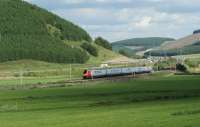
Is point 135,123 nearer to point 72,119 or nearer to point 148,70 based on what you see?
point 72,119

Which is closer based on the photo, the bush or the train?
the train

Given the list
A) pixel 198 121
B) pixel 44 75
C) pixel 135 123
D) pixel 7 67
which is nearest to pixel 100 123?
pixel 135 123

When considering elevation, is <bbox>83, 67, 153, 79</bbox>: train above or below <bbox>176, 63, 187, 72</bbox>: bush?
below

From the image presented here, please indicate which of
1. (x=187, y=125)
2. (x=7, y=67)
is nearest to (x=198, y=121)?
(x=187, y=125)

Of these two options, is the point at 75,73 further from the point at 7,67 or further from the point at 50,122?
the point at 50,122

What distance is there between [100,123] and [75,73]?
12547cm

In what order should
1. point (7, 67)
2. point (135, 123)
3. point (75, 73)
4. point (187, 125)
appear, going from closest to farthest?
point (187, 125) → point (135, 123) → point (75, 73) → point (7, 67)

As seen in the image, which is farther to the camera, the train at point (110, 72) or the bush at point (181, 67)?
the bush at point (181, 67)

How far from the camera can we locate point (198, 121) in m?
25.8

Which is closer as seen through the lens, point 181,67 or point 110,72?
point 110,72

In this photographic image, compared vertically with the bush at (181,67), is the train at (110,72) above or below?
below

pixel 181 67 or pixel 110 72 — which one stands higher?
pixel 181 67

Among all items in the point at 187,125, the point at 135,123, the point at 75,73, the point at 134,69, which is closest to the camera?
the point at 187,125

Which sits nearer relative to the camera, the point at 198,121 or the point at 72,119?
the point at 198,121
